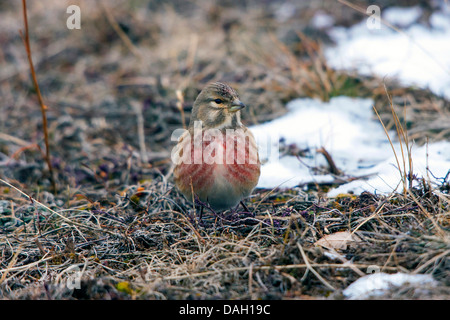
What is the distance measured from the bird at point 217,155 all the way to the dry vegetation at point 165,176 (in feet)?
0.69

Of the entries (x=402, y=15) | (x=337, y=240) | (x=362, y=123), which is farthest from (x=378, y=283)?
(x=402, y=15)

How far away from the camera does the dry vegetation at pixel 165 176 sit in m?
2.84

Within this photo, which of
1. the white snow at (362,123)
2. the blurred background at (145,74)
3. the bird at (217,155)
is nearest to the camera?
the bird at (217,155)

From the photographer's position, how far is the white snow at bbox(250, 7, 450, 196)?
4.10 meters

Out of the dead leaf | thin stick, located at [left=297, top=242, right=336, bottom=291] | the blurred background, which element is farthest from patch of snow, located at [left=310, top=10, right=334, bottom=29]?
thin stick, located at [left=297, top=242, right=336, bottom=291]

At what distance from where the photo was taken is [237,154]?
362cm

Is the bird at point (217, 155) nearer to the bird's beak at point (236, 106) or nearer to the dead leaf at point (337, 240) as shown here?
the bird's beak at point (236, 106)

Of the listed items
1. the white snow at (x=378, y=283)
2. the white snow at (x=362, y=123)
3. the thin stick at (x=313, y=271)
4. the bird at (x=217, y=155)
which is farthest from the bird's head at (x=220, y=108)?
the white snow at (x=378, y=283)

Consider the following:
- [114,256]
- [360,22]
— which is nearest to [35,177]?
[114,256]

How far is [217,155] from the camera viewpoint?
3572 mm

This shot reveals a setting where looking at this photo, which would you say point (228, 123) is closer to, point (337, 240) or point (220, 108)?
point (220, 108)

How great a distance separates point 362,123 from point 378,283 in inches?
116
